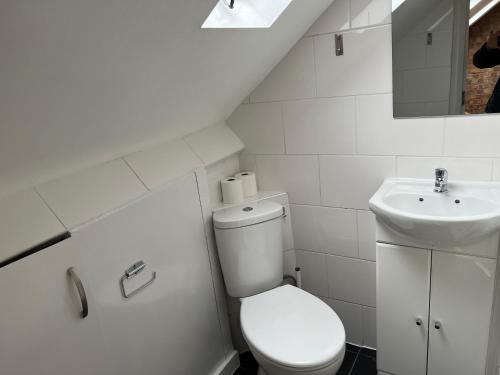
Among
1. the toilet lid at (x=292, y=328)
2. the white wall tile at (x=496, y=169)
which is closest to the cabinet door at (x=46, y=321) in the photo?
the toilet lid at (x=292, y=328)

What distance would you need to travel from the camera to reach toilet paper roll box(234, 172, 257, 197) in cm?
190

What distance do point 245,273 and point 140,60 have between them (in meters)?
1.05

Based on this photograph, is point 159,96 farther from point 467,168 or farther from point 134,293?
point 467,168

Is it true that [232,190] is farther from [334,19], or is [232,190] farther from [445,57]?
[445,57]

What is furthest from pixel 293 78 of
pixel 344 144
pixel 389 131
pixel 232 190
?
pixel 232 190

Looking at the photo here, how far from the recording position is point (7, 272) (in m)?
0.95

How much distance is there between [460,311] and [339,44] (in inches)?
44.9

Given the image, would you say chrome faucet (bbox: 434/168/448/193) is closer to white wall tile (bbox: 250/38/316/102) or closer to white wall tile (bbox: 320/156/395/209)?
white wall tile (bbox: 320/156/395/209)

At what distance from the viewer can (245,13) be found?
1311mm

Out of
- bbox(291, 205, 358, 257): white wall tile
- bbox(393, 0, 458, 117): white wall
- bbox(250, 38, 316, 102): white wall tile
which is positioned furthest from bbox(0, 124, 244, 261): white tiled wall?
bbox(393, 0, 458, 117): white wall

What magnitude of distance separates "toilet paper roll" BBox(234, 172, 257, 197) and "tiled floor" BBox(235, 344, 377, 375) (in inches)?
33.7

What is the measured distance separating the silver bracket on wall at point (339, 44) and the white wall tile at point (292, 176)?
1.55ft

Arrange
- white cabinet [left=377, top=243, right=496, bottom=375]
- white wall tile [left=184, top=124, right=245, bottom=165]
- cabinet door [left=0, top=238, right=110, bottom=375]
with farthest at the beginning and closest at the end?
1. white wall tile [left=184, top=124, right=245, bottom=165]
2. white cabinet [left=377, top=243, right=496, bottom=375]
3. cabinet door [left=0, top=238, right=110, bottom=375]

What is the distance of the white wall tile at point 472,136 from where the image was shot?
4.66 feet
